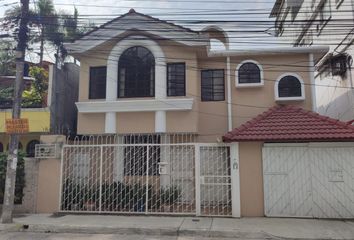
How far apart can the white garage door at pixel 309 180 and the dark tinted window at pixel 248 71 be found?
410 cm

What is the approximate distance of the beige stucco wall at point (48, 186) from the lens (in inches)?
434

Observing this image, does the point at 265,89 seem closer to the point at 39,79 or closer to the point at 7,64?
the point at 39,79

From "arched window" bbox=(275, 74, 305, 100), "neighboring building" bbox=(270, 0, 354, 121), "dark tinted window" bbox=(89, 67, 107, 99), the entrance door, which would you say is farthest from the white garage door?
"dark tinted window" bbox=(89, 67, 107, 99)

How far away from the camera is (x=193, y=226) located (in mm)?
9117

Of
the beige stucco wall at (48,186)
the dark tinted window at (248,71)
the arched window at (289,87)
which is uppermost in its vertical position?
the dark tinted window at (248,71)

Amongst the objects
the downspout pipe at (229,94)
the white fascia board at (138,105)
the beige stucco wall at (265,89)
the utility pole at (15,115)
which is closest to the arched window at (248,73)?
the beige stucco wall at (265,89)

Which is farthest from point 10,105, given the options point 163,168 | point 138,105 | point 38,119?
point 163,168

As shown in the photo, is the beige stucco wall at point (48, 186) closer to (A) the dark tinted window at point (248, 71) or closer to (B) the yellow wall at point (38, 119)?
(B) the yellow wall at point (38, 119)

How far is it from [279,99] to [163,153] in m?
4.87

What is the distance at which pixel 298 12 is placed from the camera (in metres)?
22.9

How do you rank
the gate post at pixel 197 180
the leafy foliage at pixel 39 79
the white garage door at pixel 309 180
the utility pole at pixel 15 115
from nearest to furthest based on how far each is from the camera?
the utility pole at pixel 15 115, the white garage door at pixel 309 180, the gate post at pixel 197 180, the leafy foliage at pixel 39 79

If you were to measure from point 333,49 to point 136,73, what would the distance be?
29.5 ft

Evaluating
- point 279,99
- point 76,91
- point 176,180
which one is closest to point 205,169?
point 176,180

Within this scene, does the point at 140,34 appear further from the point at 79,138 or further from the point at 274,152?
the point at 274,152
